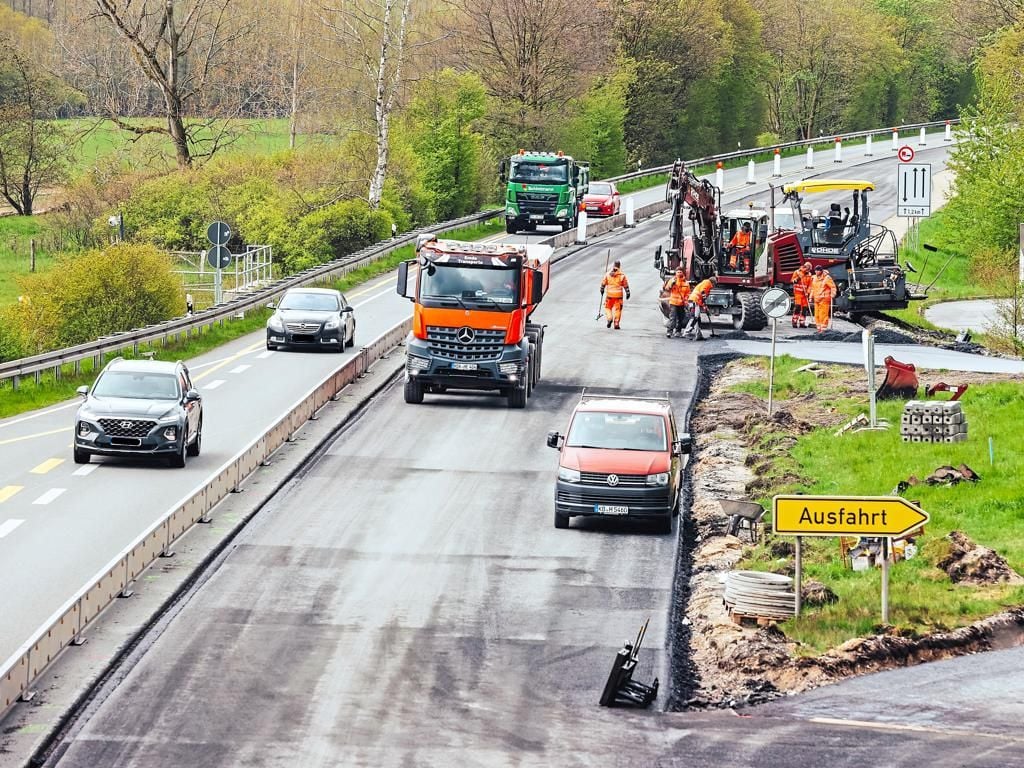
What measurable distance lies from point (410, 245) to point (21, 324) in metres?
23.0

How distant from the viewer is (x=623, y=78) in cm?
9338

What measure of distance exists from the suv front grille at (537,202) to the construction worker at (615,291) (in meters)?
19.3

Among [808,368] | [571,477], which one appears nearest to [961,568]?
[571,477]

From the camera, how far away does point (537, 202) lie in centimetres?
6350

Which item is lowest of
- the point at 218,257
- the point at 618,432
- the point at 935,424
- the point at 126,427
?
the point at 935,424

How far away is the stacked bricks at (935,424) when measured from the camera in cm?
2767

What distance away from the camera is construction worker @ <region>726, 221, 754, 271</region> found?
44.2m

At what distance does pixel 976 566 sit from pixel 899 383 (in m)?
12.4

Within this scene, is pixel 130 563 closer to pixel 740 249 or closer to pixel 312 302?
pixel 312 302

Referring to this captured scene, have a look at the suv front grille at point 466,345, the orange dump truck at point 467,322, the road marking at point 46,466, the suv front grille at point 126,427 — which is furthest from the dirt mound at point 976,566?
the road marking at point 46,466

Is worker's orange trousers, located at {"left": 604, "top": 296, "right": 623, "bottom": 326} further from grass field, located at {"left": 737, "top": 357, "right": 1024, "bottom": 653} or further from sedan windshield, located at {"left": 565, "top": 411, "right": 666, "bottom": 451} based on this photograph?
sedan windshield, located at {"left": 565, "top": 411, "right": 666, "bottom": 451}

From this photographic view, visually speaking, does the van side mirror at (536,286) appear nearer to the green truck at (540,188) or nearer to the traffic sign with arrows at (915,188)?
the traffic sign with arrows at (915,188)

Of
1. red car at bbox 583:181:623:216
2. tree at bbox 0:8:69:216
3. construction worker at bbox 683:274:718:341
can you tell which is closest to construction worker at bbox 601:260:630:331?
construction worker at bbox 683:274:718:341

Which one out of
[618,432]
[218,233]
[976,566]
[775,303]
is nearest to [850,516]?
[976,566]
